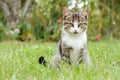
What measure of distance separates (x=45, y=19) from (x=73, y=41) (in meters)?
8.01

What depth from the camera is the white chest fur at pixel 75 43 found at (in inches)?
176

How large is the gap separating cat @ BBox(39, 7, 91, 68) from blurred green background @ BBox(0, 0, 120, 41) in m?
6.76

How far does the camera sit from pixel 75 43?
446 centimetres

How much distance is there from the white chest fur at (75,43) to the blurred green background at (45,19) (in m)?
6.83

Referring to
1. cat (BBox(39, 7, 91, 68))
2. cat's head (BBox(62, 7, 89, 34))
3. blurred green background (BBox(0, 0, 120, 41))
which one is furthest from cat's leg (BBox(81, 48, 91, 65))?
blurred green background (BBox(0, 0, 120, 41))

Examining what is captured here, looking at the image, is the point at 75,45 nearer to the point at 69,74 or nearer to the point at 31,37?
the point at 69,74

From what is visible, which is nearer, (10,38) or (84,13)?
(84,13)

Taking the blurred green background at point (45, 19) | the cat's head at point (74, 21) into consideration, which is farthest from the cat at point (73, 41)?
the blurred green background at point (45, 19)

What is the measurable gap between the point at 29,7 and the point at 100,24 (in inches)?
101

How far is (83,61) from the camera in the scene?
4570 mm

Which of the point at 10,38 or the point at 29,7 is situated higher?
the point at 29,7

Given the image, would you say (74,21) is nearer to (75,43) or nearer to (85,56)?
(75,43)

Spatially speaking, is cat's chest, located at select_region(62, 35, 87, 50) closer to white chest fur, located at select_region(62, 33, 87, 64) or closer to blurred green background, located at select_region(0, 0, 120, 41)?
white chest fur, located at select_region(62, 33, 87, 64)

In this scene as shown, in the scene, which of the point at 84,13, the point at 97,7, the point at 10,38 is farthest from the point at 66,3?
the point at 84,13
